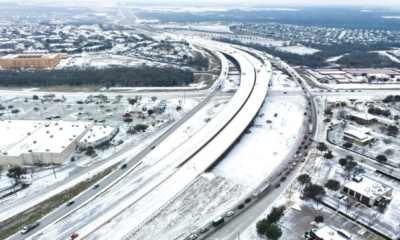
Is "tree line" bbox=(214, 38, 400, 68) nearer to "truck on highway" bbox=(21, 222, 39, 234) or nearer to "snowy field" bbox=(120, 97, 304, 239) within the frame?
"snowy field" bbox=(120, 97, 304, 239)

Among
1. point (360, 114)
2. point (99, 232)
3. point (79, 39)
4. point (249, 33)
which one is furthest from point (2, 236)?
point (249, 33)

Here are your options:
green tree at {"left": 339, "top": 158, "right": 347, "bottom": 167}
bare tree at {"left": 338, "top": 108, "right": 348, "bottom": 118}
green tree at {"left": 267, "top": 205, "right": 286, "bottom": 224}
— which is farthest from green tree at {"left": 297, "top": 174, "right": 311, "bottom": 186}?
bare tree at {"left": 338, "top": 108, "right": 348, "bottom": 118}

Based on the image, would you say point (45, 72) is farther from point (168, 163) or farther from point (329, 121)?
point (329, 121)

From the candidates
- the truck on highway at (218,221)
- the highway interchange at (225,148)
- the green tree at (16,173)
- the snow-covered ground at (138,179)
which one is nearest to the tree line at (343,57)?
the highway interchange at (225,148)

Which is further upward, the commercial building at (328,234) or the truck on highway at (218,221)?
the commercial building at (328,234)

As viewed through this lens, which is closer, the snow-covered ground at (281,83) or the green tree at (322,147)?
the green tree at (322,147)

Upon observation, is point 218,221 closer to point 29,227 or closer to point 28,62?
point 29,227

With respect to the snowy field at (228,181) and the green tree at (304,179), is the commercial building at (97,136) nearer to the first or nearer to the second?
the snowy field at (228,181)
